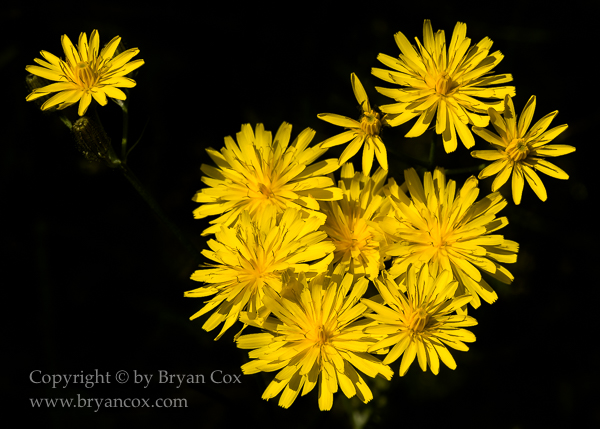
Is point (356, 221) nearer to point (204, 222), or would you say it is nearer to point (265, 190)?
point (265, 190)

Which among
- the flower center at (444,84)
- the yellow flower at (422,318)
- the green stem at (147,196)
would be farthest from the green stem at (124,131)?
the flower center at (444,84)

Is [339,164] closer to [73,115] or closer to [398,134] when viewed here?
[398,134]

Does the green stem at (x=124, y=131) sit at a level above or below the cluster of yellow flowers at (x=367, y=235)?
above

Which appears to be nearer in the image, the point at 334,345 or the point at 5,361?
the point at 334,345

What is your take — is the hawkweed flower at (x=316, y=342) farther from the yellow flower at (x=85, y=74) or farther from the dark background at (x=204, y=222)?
the yellow flower at (x=85, y=74)

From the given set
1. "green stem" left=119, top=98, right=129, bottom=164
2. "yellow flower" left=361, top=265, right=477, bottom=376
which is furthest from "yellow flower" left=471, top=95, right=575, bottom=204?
"green stem" left=119, top=98, right=129, bottom=164

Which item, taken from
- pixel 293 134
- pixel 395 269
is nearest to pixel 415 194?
pixel 395 269

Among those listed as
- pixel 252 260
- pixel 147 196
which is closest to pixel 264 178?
pixel 252 260
